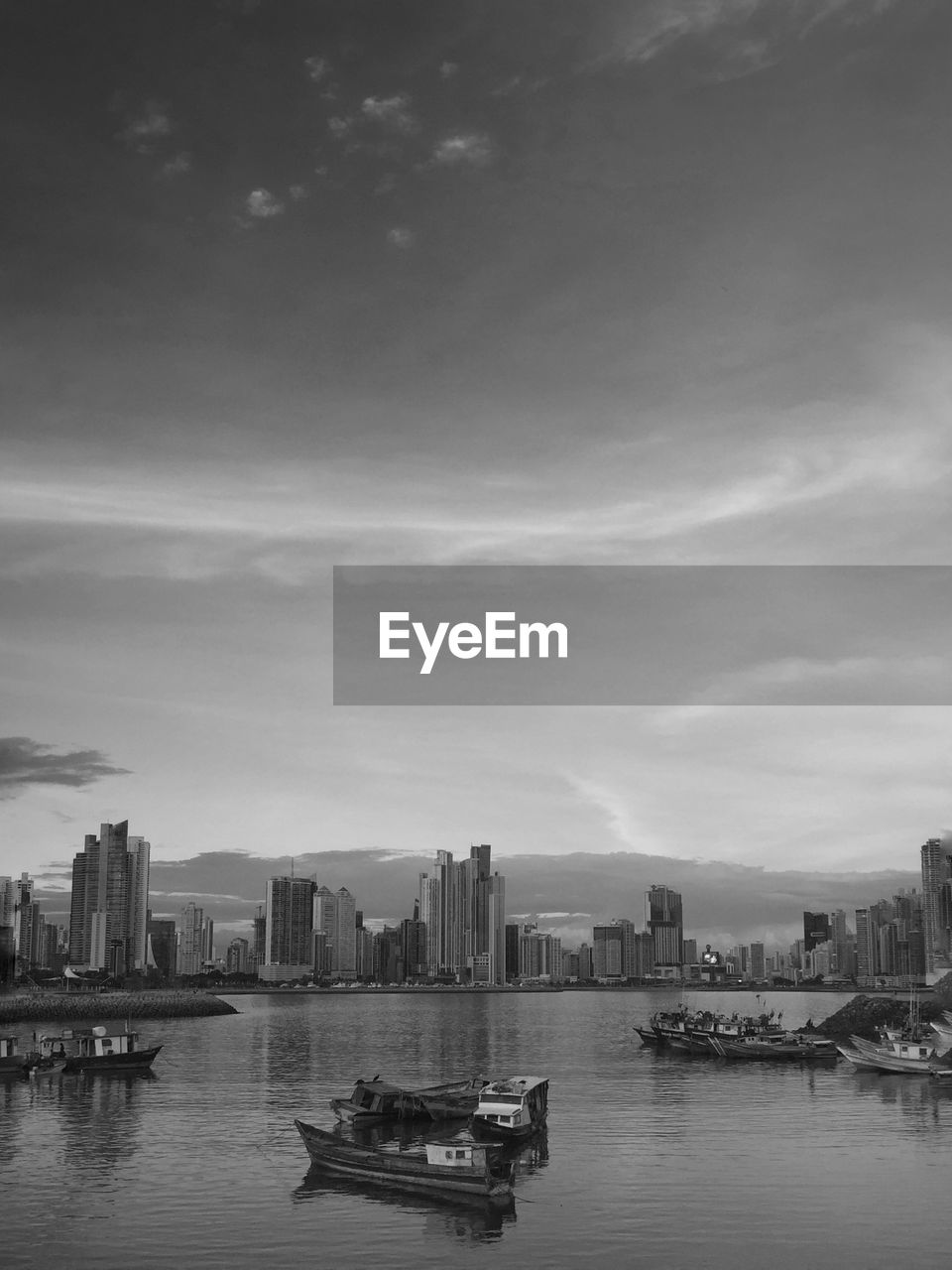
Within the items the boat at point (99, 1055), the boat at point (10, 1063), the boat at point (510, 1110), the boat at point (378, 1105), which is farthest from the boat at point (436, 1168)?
the boat at point (10, 1063)

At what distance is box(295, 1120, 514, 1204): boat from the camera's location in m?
47.7

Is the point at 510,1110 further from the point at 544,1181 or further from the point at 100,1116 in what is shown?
the point at 100,1116

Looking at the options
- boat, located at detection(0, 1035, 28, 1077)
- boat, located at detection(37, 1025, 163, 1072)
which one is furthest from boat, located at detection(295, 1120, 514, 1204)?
boat, located at detection(0, 1035, 28, 1077)

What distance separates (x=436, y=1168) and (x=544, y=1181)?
6085 mm

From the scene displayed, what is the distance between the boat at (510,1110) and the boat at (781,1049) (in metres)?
42.7

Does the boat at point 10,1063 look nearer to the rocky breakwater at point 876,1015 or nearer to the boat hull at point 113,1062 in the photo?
the boat hull at point 113,1062

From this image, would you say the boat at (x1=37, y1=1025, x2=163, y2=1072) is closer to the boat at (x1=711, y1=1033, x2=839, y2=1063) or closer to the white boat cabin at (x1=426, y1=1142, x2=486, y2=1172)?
the boat at (x1=711, y1=1033, x2=839, y2=1063)

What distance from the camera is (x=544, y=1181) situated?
51906 millimetres

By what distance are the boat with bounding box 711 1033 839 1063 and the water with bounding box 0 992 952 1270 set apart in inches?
362

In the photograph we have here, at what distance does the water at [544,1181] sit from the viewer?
40750 millimetres

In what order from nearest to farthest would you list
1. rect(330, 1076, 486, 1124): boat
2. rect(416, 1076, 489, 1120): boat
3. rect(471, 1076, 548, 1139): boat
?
rect(471, 1076, 548, 1139): boat, rect(330, 1076, 486, 1124): boat, rect(416, 1076, 489, 1120): boat

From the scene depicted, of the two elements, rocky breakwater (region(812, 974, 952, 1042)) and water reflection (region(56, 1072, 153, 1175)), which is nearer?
water reflection (region(56, 1072, 153, 1175))

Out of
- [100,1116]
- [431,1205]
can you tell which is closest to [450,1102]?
[100,1116]

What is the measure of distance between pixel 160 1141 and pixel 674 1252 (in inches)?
1297
